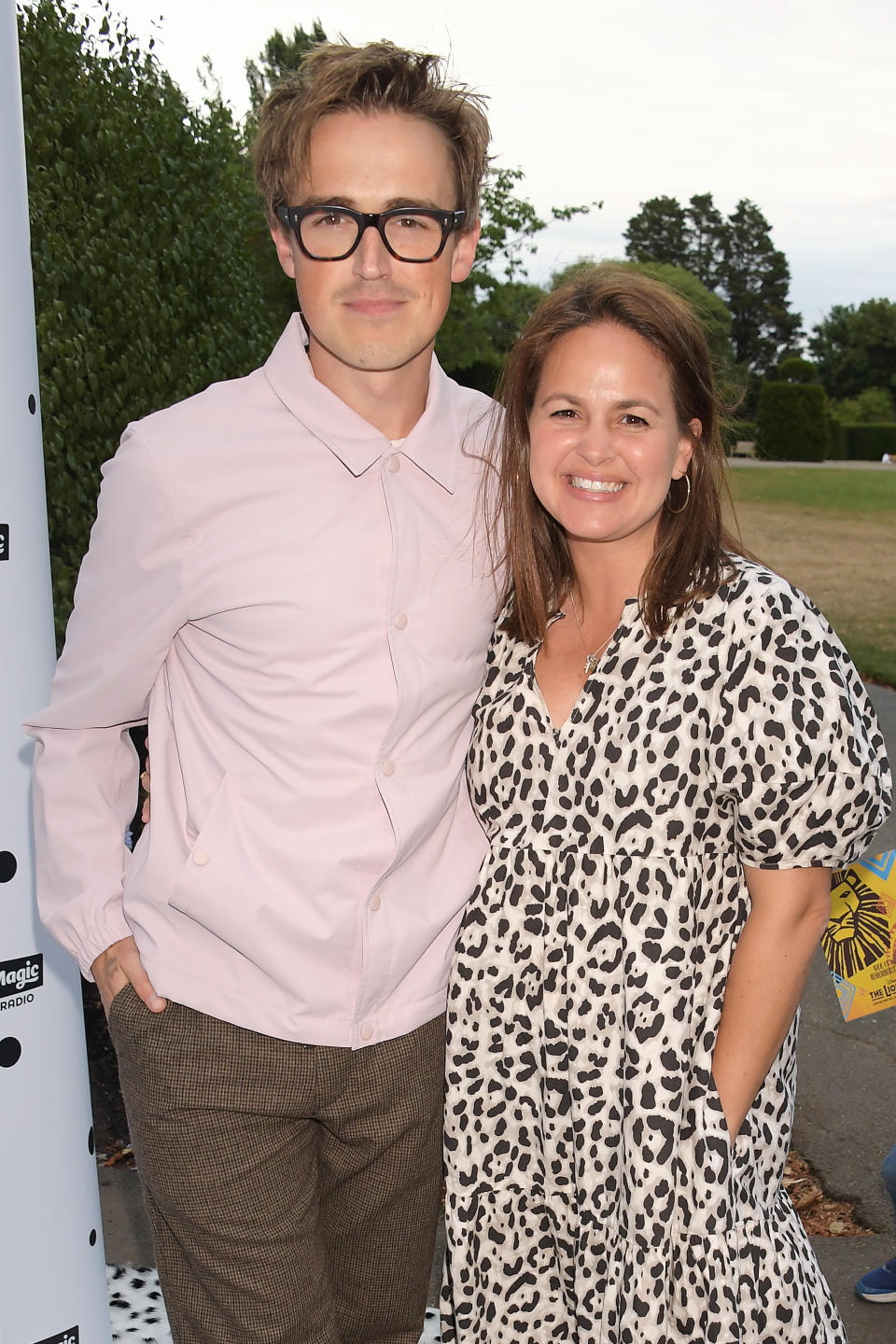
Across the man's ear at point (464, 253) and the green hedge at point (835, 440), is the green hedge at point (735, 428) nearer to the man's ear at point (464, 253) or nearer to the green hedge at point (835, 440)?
the man's ear at point (464, 253)

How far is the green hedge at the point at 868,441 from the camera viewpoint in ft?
151

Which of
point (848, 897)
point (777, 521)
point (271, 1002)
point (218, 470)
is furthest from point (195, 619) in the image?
point (777, 521)

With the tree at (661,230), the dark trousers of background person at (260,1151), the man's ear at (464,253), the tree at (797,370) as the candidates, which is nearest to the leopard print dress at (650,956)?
the dark trousers of background person at (260,1151)

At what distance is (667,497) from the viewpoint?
96.3 inches

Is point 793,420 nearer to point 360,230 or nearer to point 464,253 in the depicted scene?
point 464,253

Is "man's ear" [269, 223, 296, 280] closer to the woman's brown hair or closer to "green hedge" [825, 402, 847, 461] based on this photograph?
the woman's brown hair

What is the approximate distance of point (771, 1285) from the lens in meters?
2.20

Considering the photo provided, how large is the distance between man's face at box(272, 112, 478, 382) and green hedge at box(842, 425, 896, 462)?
46.0m

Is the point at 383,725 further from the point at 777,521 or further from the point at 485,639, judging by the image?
the point at 777,521

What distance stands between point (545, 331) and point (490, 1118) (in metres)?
1.48

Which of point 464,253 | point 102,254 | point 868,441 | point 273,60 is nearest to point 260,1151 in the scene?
point 464,253

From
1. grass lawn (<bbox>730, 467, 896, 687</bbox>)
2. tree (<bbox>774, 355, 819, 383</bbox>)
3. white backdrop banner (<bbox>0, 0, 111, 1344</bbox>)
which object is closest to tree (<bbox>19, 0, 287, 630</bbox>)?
white backdrop banner (<bbox>0, 0, 111, 1344</bbox>)

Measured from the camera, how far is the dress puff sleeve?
2.06m

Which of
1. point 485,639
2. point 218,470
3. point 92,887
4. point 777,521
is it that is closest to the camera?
point 218,470
